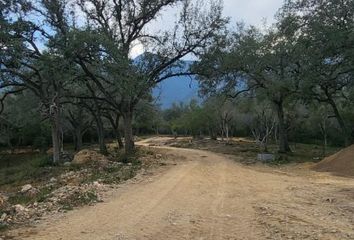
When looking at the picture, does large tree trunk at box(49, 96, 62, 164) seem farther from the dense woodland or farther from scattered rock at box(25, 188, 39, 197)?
scattered rock at box(25, 188, 39, 197)

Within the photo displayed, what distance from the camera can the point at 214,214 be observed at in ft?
36.5

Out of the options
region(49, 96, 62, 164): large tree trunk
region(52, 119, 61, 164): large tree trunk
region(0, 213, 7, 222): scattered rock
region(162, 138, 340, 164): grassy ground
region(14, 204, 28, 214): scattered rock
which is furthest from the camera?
Answer: region(162, 138, 340, 164): grassy ground

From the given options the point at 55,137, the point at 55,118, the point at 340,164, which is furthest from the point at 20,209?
the point at 340,164

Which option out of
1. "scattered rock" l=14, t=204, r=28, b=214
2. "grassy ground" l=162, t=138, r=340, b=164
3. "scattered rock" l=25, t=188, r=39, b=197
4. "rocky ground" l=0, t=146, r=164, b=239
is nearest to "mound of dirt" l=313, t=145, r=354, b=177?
"grassy ground" l=162, t=138, r=340, b=164

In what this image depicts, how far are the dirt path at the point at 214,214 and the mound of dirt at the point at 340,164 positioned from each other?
493 cm

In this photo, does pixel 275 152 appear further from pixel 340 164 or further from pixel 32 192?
pixel 32 192

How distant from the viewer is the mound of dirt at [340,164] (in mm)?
21808

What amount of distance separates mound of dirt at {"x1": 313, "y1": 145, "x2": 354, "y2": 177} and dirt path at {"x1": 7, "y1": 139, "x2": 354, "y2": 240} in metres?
4.93

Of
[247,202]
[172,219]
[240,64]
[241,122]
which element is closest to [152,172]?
[247,202]

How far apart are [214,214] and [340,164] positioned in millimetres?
13826

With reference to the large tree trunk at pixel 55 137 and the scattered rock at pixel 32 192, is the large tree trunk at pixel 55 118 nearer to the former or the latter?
the large tree trunk at pixel 55 137

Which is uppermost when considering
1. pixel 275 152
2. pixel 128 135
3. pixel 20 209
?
pixel 128 135

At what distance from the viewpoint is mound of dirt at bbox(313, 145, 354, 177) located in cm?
2181

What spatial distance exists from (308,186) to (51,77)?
48.0 feet
